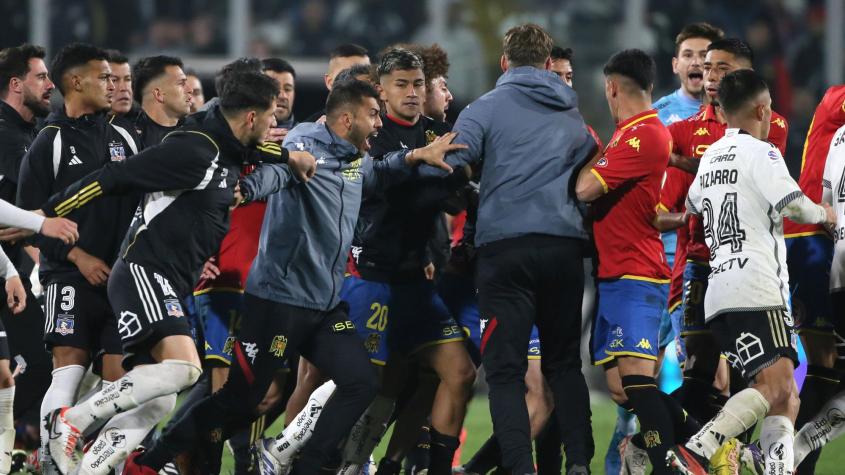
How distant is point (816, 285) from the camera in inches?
294

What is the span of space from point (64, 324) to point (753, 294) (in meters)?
3.54

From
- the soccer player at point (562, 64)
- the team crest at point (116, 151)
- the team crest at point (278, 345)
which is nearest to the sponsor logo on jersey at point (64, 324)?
the team crest at point (116, 151)

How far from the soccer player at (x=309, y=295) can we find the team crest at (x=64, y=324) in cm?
83

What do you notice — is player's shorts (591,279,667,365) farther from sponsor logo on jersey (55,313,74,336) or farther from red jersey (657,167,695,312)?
sponsor logo on jersey (55,313,74,336)

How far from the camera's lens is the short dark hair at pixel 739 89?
672 cm

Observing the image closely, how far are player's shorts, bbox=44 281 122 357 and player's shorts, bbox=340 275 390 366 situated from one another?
1.30 m

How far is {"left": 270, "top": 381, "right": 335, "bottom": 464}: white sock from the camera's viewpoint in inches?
276

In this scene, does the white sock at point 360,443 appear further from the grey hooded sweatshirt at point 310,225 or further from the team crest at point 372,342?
the grey hooded sweatshirt at point 310,225

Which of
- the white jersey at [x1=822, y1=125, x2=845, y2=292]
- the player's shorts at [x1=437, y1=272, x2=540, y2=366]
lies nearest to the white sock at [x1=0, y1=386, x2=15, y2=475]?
the player's shorts at [x1=437, y1=272, x2=540, y2=366]

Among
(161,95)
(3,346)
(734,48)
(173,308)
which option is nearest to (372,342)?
(173,308)

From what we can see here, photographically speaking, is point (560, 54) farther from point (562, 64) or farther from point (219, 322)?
point (219, 322)

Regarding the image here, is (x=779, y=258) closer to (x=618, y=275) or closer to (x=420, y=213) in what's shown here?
(x=618, y=275)

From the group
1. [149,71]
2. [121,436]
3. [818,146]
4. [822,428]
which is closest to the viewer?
[121,436]

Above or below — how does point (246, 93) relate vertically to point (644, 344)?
above
